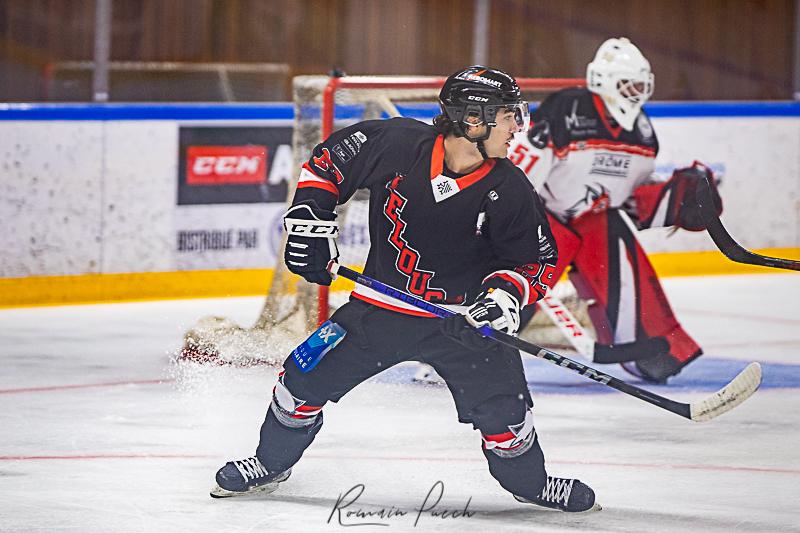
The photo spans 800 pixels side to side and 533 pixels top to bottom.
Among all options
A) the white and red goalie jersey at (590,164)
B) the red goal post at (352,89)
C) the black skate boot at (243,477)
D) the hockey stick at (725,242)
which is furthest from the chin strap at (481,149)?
the red goal post at (352,89)

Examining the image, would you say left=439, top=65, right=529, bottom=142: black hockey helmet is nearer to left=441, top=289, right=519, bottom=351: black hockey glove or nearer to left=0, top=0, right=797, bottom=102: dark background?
left=441, top=289, right=519, bottom=351: black hockey glove

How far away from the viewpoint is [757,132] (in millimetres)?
8055

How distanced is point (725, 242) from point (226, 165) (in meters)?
2.94

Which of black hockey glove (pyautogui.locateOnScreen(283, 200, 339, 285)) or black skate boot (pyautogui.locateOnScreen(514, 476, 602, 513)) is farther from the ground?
black hockey glove (pyautogui.locateOnScreen(283, 200, 339, 285))

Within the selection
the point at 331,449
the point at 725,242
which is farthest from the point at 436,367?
the point at 725,242

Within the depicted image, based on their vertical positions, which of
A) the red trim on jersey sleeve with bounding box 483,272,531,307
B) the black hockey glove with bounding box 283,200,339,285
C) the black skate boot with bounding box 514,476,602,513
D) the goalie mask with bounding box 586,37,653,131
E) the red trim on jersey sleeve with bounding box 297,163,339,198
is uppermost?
the goalie mask with bounding box 586,37,653,131

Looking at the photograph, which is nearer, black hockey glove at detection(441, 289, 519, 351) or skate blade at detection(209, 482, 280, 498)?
black hockey glove at detection(441, 289, 519, 351)

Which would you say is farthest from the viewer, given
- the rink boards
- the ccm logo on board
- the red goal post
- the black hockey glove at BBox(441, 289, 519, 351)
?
the ccm logo on board

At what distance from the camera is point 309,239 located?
138 inches

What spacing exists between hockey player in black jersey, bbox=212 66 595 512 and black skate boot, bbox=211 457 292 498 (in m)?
0.09

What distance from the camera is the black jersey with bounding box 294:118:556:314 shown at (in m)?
3.45

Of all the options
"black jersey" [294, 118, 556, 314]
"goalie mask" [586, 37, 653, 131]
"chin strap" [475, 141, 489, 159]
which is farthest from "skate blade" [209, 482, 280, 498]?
"goalie mask" [586, 37, 653, 131]

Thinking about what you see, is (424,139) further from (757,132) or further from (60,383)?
(757,132)
